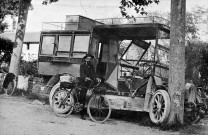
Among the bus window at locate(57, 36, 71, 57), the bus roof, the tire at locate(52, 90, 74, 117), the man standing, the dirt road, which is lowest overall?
the dirt road

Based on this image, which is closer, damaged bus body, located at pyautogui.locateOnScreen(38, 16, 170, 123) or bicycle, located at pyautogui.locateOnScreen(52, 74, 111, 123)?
bicycle, located at pyautogui.locateOnScreen(52, 74, 111, 123)

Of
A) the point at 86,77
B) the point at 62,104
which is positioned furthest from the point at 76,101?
the point at 86,77

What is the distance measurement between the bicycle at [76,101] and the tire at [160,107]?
1242 mm

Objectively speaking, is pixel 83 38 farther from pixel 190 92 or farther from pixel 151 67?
pixel 190 92

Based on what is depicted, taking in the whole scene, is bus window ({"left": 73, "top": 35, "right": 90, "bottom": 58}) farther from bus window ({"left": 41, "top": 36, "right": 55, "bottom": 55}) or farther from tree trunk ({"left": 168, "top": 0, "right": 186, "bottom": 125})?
tree trunk ({"left": 168, "top": 0, "right": 186, "bottom": 125})

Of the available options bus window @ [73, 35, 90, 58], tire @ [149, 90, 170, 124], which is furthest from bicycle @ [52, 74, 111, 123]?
tire @ [149, 90, 170, 124]

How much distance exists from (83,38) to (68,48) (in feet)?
2.24

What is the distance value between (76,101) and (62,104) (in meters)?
0.44

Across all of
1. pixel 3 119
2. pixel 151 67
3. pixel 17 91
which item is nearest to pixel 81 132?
pixel 3 119

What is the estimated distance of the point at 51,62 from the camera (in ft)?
33.9

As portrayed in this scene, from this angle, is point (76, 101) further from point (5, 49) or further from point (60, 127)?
point (5, 49)

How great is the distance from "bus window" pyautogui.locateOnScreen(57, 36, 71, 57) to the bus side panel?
37cm

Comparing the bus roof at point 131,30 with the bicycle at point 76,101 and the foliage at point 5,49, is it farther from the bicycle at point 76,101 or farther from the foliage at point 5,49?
the foliage at point 5,49

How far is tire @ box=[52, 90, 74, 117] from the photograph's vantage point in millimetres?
8484
